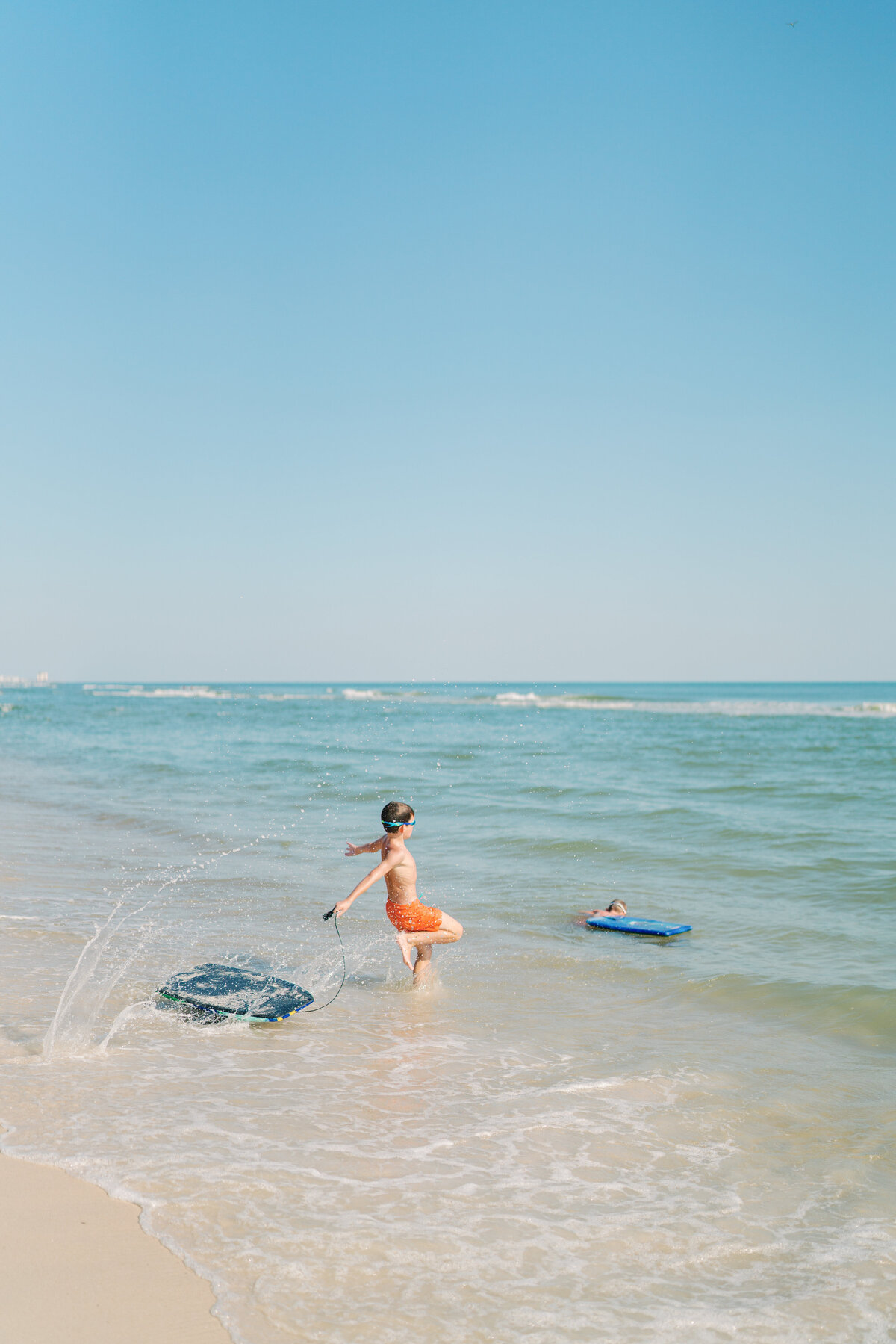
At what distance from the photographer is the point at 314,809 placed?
711 inches

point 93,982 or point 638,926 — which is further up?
point 638,926

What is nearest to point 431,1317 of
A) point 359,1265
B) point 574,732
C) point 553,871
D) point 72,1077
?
point 359,1265

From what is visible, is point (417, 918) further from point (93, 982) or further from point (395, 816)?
point (93, 982)

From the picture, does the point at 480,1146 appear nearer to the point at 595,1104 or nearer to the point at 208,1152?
the point at 595,1104

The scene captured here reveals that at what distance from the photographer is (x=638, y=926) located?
367 inches

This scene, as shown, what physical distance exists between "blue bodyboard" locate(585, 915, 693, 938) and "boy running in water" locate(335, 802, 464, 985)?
2.20 m

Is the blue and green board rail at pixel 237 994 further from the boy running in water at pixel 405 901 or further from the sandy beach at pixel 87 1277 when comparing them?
the sandy beach at pixel 87 1277

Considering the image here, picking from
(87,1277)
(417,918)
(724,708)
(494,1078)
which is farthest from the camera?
(724,708)

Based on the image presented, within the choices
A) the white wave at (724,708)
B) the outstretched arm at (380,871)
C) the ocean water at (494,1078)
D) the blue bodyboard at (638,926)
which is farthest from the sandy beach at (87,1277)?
the white wave at (724,708)

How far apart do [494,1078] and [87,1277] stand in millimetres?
2802

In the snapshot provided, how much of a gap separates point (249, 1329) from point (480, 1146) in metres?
1.73

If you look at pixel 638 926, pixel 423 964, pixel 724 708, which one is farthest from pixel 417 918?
pixel 724 708

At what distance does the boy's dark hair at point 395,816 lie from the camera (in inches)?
303

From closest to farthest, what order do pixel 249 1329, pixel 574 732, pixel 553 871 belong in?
pixel 249 1329 → pixel 553 871 → pixel 574 732
